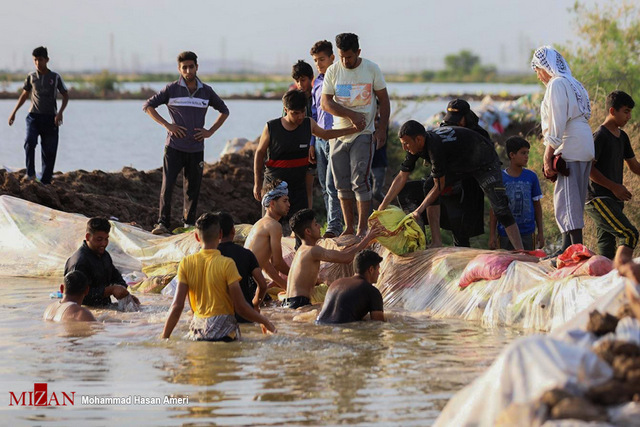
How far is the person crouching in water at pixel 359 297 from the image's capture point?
7758mm

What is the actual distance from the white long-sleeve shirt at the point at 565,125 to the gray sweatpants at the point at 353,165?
174cm

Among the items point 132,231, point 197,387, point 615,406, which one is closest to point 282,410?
point 197,387

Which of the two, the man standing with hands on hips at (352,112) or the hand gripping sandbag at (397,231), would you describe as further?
the man standing with hands on hips at (352,112)

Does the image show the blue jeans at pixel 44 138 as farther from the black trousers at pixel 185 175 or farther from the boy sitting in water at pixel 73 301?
the boy sitting in water at pixel 73 301

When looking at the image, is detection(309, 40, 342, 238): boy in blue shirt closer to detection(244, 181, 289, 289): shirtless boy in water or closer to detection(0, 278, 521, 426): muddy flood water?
detection(244, 181, 289, 289): shirtless boy in water

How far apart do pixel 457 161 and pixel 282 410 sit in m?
4.00

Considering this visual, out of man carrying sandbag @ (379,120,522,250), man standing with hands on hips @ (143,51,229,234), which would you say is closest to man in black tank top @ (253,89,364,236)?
man carrying sandbag @ (379,120,522,250)

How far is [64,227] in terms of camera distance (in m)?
11.2

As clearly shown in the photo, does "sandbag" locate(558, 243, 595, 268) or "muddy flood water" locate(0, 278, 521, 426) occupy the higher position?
"sandbag" locate(558, 243, 595, 268)

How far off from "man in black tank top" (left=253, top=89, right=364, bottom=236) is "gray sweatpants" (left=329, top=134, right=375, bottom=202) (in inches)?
9.1

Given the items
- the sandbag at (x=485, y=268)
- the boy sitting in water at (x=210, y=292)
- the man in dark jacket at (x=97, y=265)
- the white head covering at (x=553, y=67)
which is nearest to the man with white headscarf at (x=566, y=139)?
the white head covering at (x=553, y=67)

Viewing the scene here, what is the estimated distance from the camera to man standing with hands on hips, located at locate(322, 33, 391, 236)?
9242mm

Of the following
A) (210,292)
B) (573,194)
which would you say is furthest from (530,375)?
(573,194)

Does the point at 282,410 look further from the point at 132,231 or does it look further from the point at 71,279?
the point at 132,231
